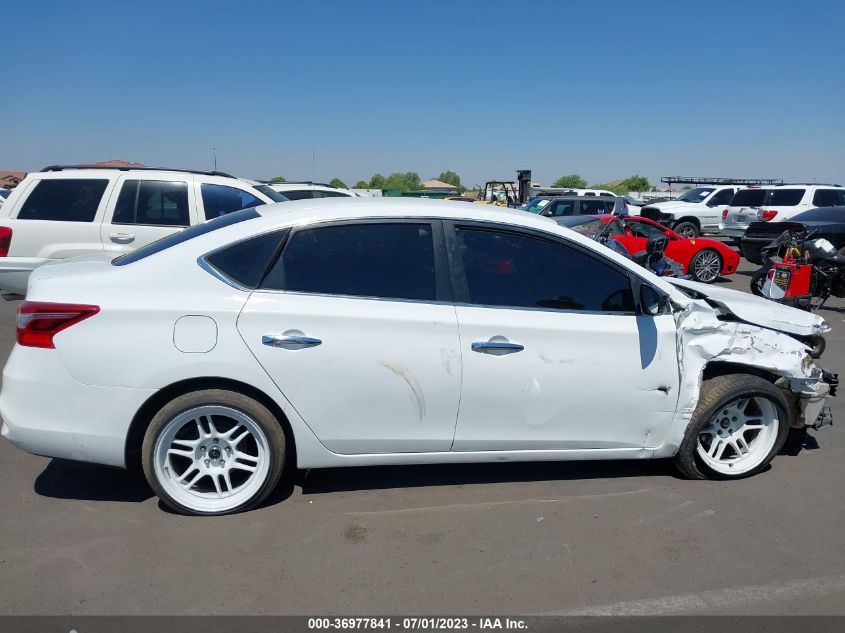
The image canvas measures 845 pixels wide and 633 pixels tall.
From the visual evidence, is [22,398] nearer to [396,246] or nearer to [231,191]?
[396,246]

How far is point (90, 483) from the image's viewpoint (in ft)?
13.1

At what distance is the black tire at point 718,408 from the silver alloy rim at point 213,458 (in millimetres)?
2471

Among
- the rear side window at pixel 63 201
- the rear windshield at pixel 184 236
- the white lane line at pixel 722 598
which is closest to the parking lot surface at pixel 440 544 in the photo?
the white lane line at pixel 722 598

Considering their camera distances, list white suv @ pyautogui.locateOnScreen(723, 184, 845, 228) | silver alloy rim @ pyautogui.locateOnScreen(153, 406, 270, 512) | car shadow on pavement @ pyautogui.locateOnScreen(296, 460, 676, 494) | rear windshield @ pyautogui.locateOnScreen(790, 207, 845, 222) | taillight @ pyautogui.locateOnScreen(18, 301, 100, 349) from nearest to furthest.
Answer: taillight @ pyautogui.locateOnScreen(18, 301, 100, 349) → silver alloy rim @ pyautogui.locateOnScreen(153, 406, 270, 512) → car shadow on pavement @ pyautogui.locateOnScreen(296, 460, 676, 494) → rear windshield @ pyautogui.locateOnScreen(790, 207, 845, 222) → white suv @ pyautogui.locateOnScreen(723, 184, 845, 228)

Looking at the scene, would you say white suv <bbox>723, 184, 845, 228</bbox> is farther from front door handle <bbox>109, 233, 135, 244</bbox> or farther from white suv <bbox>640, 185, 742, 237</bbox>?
front door handle <bbox>109, 233, 135, 244</bbox>

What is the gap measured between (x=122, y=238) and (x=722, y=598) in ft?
22.1

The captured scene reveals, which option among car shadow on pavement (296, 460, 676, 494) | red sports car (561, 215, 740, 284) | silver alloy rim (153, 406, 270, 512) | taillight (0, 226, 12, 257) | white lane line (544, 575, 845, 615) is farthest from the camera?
red sports car (561, 215, 740, 284)

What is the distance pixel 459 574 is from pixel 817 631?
5.03 feet

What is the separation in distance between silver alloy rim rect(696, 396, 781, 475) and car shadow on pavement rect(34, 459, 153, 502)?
339 cm

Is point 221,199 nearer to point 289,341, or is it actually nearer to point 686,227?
point 289,341

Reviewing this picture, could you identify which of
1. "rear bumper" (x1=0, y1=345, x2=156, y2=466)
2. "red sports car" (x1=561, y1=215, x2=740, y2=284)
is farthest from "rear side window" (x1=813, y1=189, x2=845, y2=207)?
"rear bumper" (x1=0, y1=345, x2=156, y2=466)

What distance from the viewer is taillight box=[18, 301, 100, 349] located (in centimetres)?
339

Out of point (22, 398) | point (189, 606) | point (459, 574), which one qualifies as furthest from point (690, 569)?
point (22, 398)

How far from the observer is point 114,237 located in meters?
7.38
